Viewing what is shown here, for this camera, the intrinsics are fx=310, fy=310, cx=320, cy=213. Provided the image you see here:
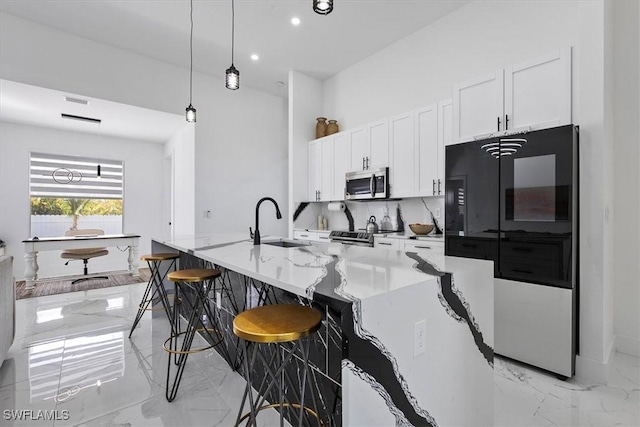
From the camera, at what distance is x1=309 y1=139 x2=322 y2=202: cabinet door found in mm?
4836

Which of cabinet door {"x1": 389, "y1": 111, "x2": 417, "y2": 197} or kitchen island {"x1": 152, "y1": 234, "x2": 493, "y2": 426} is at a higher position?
cabinet door {"x1": 389, "y1": 111, "x2": 417, "y2": 197}

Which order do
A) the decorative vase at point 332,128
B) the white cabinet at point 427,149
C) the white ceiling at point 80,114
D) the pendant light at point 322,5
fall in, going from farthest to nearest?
the decorative vase at point 332,128 → the white ceiling at point 80,114 → the white cabinet at point 427,149 → the pendant light at point 322,5

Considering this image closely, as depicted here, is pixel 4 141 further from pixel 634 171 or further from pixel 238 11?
pixel 634 171

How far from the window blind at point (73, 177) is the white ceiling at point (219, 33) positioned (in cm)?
82

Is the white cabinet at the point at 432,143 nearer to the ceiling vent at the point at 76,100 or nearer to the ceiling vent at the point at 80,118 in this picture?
the ceiling vent at the point at 76,100

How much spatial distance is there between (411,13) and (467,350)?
3.57 meters

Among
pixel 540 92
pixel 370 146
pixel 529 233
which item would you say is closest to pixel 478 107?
pixel 540 92

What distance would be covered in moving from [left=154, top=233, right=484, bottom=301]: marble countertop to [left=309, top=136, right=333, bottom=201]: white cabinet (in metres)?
2.59

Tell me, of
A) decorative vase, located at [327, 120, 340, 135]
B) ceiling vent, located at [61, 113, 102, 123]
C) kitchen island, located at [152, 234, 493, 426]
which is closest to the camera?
kitchen island, located at [152, 234, 493, 426]

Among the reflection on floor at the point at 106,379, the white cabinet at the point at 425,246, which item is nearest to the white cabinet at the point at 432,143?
the white cabinet at the point at 425,246

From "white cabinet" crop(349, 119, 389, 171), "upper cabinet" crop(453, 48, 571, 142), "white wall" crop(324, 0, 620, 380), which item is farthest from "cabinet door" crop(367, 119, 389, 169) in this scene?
"upper cabinet" crop(453, 48, 571, 142)

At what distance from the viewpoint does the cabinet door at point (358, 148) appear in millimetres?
4139

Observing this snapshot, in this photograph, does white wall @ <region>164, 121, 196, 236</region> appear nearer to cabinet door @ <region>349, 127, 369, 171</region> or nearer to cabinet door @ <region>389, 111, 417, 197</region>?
cabinet door @ <region>349, 127, 369, 171</region>

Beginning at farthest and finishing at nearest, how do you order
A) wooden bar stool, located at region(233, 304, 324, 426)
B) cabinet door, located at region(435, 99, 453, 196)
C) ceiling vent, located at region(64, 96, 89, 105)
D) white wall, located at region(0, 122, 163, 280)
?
white wall, located at region(0, 122, 163, 280) → ceiling vent, located at region(64, 96, 89, 105) → cabinet door, located at region(435, 99, 453, 196) → wooden bar stool, located at region(233, 304, 324, 426)
